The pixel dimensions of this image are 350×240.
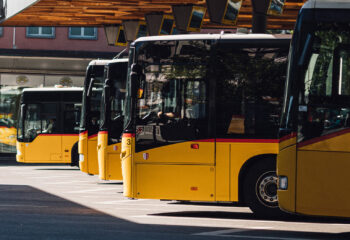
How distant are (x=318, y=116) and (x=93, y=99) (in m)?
12.2

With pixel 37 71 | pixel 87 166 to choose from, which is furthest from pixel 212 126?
pixel 37 71

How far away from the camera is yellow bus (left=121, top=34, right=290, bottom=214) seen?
13.2m

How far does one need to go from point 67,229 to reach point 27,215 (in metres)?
2.10

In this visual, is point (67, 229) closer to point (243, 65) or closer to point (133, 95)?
point (133, 95)

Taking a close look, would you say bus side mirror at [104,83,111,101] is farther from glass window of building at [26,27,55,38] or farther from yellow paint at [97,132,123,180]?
glass window of building at [26,27,55,38]

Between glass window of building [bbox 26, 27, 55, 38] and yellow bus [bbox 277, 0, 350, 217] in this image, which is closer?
yellow bus [bbox 277, 0, 350, 217]

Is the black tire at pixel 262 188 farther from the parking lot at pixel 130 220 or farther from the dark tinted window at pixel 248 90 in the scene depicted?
the dark tinted window at pixel 248 90

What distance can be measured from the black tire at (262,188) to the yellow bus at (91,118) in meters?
8.12

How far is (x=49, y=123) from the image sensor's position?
2905 cm

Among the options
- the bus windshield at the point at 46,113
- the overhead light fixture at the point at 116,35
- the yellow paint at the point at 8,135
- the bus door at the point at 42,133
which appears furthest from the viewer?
the yellow paint at the point at 8,135

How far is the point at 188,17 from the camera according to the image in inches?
865

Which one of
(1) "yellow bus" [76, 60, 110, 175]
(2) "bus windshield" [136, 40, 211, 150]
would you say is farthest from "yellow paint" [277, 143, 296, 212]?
(1) "yellow bus" [76, 60, 110, 175]

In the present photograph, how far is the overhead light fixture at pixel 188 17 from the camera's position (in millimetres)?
21875

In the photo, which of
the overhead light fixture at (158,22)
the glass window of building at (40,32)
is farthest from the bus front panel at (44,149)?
the glass window of building at (40,32)
